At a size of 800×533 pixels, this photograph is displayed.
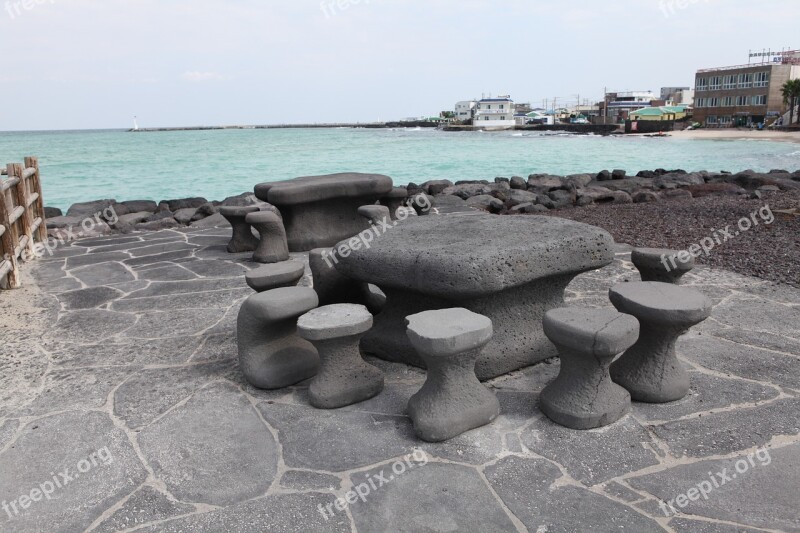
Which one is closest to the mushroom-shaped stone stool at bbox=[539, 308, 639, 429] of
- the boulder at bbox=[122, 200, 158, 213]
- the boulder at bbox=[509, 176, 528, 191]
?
the boulder at bbox=[509, 176, 528, 191]

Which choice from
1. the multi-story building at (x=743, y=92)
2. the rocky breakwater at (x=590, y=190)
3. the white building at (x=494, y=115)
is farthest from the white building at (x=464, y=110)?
the rocky breakwater at (x=590, y=190)

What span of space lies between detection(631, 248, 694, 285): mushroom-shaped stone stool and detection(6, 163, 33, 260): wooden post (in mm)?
6612

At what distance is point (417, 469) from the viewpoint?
2680mm

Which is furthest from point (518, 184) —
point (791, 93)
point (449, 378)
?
point (791, 93)

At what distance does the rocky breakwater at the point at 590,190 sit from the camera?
11.7m

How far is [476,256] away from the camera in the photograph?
10.8 feet

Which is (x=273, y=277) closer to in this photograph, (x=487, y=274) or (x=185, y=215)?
(x=487, y=274)

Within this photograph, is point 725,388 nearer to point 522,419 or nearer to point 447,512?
point 522,419

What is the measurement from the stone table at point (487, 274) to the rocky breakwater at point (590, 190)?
7.38 m

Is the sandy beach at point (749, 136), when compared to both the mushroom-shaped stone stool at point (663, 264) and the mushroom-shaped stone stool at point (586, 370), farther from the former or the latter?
the mushroom-shaped stone stool at point (586, 370)

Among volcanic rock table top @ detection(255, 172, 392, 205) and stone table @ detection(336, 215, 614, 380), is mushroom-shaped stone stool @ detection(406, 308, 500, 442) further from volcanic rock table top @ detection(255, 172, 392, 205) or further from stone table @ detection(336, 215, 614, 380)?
volcanic rock table top @ detection(255, 172, 392, 205)

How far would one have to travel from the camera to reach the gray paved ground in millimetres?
2398

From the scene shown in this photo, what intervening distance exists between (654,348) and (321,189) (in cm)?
454

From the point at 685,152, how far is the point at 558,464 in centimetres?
3740
